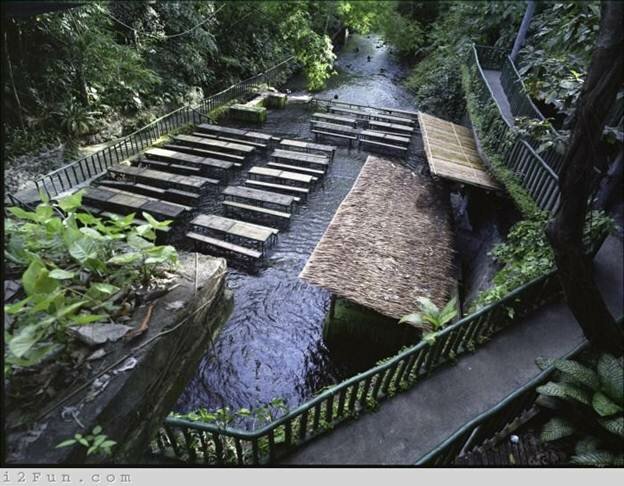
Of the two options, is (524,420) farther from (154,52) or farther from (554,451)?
(154,52)

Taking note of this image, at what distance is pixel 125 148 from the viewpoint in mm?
15000

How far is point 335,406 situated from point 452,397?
1967 mm

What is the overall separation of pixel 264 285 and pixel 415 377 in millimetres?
5777

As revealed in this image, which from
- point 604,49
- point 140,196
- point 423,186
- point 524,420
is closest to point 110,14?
point 140,196

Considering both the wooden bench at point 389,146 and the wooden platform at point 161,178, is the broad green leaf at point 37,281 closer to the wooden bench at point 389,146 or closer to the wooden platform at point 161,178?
the wooden platform at point 161,178

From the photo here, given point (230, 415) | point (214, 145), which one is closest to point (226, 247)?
→ point (230, 415)

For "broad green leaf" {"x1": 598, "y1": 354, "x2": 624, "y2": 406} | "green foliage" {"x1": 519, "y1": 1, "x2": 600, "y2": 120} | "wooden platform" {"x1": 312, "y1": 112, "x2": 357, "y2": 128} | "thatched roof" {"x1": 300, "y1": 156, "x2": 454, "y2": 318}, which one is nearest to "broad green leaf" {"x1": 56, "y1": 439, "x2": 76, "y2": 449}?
"thatched roof" {"x1": 300, "y1": 156, "x2": 454, "y2": 318}

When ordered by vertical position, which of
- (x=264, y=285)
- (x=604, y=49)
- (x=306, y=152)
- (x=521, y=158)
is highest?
(x=604, y=49)

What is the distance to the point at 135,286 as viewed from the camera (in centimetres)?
417

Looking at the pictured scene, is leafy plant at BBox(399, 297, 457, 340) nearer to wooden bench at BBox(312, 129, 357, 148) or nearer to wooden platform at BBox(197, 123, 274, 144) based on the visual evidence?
wooden platform at BBox(197, 123, 274, 144)

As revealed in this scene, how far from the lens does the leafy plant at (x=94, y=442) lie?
2916 mm

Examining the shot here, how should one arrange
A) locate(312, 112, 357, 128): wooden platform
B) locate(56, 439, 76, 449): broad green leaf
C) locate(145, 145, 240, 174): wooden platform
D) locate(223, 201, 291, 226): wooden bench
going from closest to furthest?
locate(56, 439, 76, 449): broad green leaf
locate(223, 201, 291, 226): wooden bench
locate(145, 145, 240, 174): wooden platform
locate(312, 112, 357, 128): wooden platform

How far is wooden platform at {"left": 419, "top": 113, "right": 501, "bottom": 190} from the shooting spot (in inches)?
434

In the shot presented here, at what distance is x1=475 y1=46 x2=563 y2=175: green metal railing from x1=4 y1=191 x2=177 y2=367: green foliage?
744 centimetres
